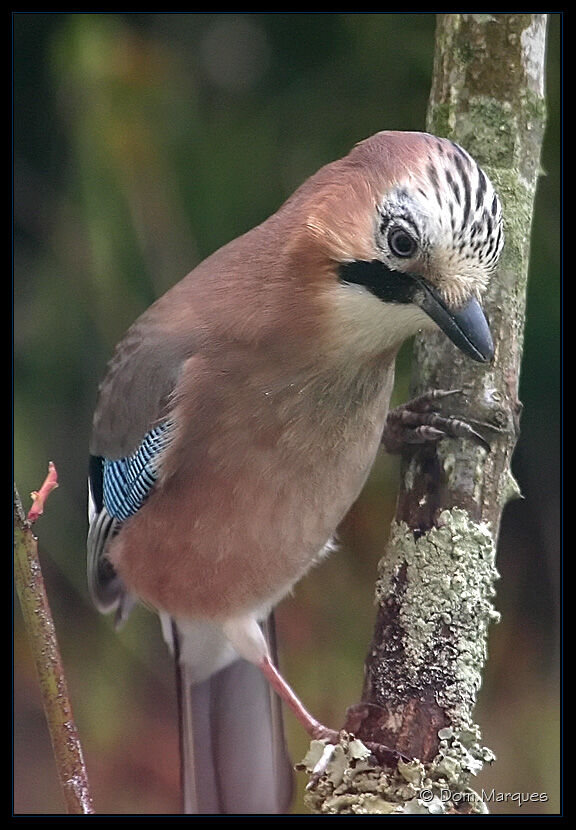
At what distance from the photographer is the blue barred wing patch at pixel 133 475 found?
2.67 meters

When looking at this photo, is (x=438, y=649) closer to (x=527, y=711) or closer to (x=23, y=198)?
(x=527, y=711)

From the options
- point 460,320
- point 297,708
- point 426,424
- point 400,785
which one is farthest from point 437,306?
point 297,708

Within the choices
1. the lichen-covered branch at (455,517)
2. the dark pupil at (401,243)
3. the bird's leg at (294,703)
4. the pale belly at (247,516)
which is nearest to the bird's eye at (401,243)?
the dark pupil at (401,243)

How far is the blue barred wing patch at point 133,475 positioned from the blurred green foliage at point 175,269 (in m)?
0.85

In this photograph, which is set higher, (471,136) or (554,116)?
Result: (554,116)

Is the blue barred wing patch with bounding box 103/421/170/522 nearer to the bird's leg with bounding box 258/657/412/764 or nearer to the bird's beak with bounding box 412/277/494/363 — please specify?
the bird's leg with bounding box 258/657/412/764

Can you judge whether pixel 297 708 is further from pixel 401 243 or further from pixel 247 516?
pixel 401 243

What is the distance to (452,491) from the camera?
2330 millimetres

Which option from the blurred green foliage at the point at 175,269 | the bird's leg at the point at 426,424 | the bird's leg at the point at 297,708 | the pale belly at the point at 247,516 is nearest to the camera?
the bird's leg at the point at 426,424

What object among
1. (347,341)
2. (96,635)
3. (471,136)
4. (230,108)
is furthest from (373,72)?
(96,635)

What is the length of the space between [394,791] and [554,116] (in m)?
2.26

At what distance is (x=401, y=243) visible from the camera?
2043 millimetres

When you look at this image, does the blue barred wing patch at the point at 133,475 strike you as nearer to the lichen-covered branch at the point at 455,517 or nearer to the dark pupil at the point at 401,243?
the lichen-covered branch at the point at 455,517

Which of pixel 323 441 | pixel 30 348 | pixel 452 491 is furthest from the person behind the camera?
pixel 30 348
